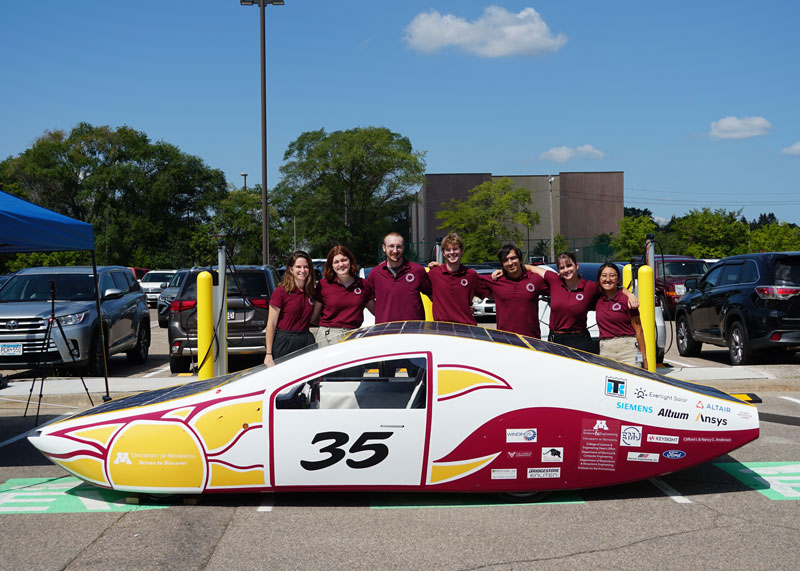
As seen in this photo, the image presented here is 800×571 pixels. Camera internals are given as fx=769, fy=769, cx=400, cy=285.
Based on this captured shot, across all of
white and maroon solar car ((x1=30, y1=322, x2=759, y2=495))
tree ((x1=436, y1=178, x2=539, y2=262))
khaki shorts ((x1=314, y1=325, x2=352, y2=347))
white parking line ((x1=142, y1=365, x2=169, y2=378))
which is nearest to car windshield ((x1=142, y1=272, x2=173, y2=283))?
white parking line ((x1=142, y1=365, x2=169, y2=378))

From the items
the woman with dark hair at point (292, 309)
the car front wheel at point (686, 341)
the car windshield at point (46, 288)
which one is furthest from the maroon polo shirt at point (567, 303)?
the car windshield at point (46, 288)

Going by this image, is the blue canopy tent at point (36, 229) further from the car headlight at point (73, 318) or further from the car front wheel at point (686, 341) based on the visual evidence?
the car front wheel at point (686, 341)

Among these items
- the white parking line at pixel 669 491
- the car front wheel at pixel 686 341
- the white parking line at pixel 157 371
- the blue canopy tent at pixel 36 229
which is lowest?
the white parking line at pixel 157 371

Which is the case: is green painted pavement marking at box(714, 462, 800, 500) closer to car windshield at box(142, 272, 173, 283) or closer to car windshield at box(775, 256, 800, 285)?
car windshield at box(775, 256, 800, 285)

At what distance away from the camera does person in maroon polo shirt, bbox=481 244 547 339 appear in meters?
6.56

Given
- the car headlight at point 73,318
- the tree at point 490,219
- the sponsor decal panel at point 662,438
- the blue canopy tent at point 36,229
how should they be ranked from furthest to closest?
1. the tree at point 490,219
2. the car headlight at point 73,318
3. the blue canopy tent at point 36,229
4. the sponsor decal panel at point 662,438

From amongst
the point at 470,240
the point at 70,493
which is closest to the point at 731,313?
the point at 70,493

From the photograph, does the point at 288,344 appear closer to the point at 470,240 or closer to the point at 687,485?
the point at 687,485

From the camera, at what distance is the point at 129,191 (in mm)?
62500

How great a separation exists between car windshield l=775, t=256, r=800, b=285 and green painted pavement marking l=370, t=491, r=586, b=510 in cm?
648

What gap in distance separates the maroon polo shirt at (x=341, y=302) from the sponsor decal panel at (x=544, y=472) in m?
2.27

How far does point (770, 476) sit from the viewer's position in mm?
5715

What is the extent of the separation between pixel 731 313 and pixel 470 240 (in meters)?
43.2

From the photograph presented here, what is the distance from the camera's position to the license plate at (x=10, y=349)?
10.1 m
